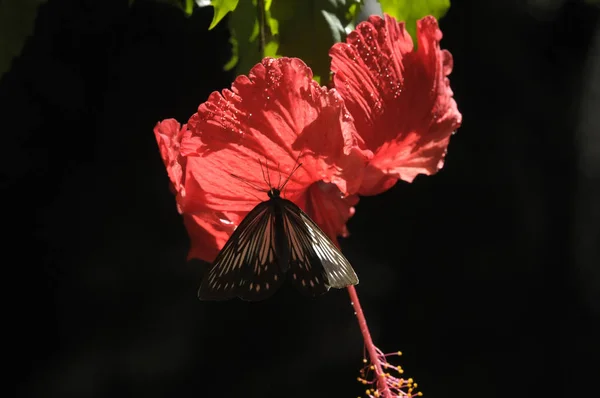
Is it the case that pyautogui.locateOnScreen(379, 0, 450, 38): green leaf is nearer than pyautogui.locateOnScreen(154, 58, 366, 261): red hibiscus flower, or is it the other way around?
pyautogui.locateOnScreen(154, 58, 366, 261): red hibiscus flower

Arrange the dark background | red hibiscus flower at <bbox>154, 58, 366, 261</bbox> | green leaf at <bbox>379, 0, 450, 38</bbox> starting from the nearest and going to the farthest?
red hibiscus flower at <bbox>154, 58, 366, 261</bbox>, green leaf at <bbox>379, 0, 450, 38</bbox>, the dark background

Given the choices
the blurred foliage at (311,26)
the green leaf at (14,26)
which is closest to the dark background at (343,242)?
the green leaf at (14,26)

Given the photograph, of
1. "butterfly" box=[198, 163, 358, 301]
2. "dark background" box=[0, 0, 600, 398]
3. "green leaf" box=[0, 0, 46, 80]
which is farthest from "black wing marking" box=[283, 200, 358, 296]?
"dark background" box=[0, 0, 600, 398]

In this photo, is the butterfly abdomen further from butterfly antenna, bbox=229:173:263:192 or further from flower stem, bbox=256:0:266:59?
flower stem, bbox=256:0:266:59

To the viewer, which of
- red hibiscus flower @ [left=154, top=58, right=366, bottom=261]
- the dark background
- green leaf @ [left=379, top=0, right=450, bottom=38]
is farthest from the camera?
the dark background

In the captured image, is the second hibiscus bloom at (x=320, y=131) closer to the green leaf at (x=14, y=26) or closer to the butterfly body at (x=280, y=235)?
the butterfly body at (x=280, y=235)

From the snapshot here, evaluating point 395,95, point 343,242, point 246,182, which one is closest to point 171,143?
point 246,182

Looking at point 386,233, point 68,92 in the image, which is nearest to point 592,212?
point 386,233
